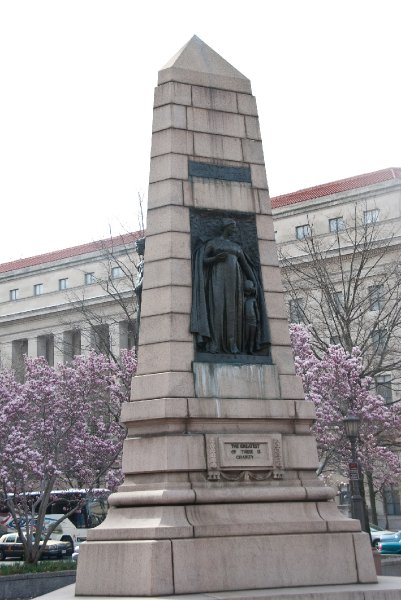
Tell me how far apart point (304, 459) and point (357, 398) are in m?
20.7

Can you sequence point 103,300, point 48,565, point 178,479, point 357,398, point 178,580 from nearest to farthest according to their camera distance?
1. point 178,580
2. point 178,479
3. point 48,565
4. point 357,398
5. point 103,300

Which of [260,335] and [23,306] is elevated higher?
[23,306]

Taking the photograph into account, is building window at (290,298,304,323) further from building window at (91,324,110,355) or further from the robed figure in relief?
the robed figure in relief

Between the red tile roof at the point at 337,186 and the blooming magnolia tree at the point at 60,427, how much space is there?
23238 mm

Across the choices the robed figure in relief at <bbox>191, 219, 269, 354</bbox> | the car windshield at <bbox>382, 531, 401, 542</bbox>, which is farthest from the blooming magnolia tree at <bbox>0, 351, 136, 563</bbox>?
the robed figure in relief at <bbox>191, 219, 269, 354</bbox>

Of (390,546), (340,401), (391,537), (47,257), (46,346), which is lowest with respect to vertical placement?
(390,546)

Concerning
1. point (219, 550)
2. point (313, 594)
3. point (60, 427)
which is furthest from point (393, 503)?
point (313, 594)

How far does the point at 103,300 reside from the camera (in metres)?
60.8

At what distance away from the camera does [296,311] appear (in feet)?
121

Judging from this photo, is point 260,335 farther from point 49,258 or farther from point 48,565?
point 49,258

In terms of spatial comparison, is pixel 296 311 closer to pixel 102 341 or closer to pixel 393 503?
pixel 102 341

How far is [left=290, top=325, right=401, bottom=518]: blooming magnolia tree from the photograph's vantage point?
30.4 metres

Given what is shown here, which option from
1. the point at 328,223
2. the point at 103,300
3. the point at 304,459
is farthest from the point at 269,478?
the point at 103,300

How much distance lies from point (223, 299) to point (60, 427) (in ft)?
65.0
